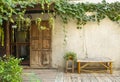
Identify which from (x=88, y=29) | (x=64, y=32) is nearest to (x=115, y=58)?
(x=88, y=29)

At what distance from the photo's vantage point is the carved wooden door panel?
10.5m

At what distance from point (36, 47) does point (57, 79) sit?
8.20 feet

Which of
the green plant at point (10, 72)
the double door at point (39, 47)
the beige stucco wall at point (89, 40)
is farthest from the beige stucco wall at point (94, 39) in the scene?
the green plant at point (10, 72)

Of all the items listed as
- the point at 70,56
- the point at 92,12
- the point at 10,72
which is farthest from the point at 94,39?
the point at 10,72

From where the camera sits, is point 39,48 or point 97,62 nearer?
point 97,62

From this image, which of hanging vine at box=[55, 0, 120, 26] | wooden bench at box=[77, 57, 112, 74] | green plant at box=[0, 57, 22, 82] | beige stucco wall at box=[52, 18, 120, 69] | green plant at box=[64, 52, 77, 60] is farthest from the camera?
beige stucco wall at box=[52, 18, 120, 69]

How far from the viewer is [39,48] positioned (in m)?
10.5

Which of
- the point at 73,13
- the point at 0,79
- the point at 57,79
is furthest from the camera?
the point at 73,13

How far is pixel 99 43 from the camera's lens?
10477mm

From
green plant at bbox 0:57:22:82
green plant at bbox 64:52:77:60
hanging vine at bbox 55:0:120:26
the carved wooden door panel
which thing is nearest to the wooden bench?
green plant at bbox 64:52:77:60

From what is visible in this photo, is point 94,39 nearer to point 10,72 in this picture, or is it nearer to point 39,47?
point 39,47

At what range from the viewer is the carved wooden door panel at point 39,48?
34.4 ft

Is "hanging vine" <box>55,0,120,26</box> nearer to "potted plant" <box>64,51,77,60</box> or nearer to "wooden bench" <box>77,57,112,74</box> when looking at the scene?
"potted plant" <box>64,51,77,60</box>

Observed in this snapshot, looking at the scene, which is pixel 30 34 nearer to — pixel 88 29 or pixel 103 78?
pixel 88 29
